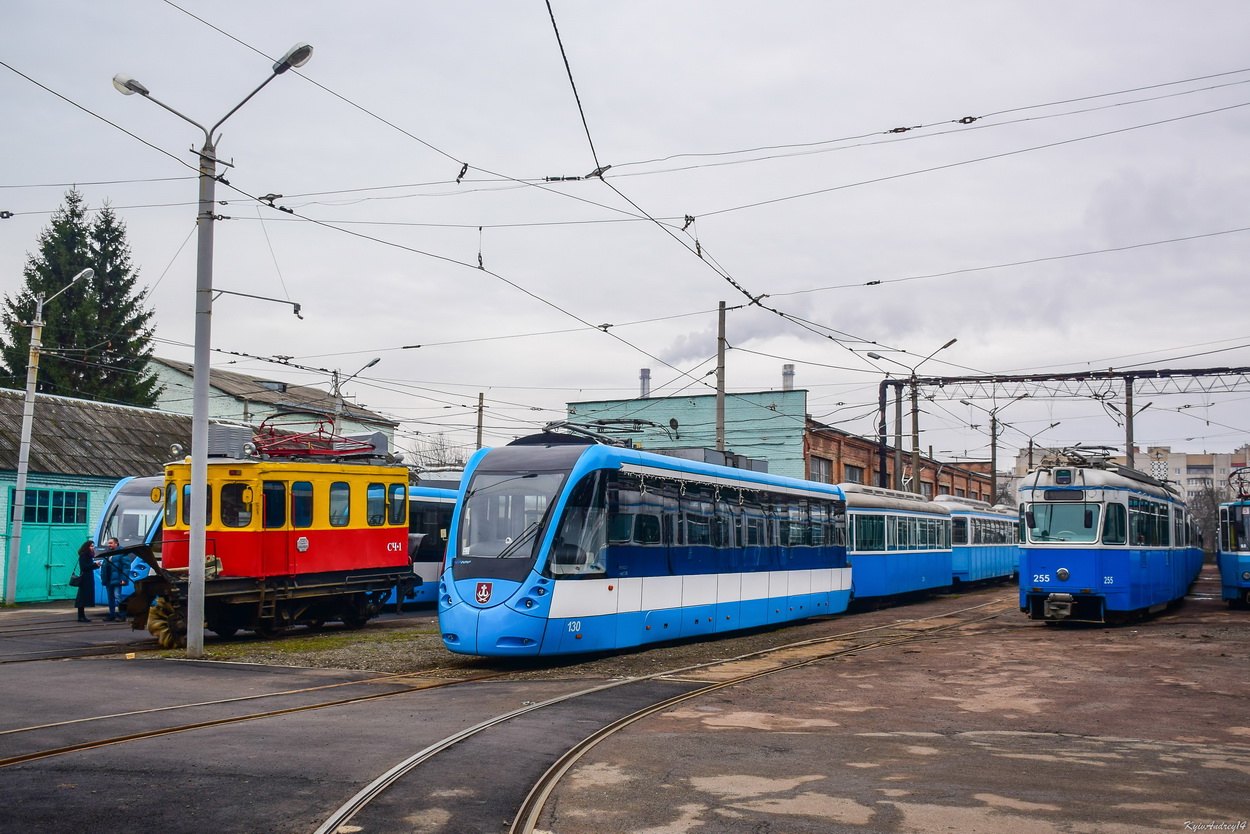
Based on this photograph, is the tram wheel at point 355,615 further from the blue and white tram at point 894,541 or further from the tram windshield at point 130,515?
the blue and white tram at point 894,541

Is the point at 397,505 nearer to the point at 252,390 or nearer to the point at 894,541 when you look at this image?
the point at 894,541

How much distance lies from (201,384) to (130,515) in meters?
9.49

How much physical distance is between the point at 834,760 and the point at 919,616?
18836 mm

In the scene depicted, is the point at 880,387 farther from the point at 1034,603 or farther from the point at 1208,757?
the point at 1208,757

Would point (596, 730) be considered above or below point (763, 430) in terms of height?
below

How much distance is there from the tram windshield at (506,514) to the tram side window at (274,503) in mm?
5612

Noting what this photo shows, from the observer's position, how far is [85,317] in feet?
151

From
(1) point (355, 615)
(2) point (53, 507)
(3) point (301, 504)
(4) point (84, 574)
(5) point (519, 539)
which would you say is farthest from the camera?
(2) point (53, 507)

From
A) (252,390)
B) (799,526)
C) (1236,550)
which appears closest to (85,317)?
(252,390)

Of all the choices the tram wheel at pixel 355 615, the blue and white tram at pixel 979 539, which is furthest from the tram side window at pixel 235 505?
the blue and white tram at pixel 979 539

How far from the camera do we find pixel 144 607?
1772 cm

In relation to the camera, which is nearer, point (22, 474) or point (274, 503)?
point (274, 503)

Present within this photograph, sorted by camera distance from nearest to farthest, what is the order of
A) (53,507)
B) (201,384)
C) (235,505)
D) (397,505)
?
1. (201,384)
2. (235,505)
3. (397,505)
4. (53,507)

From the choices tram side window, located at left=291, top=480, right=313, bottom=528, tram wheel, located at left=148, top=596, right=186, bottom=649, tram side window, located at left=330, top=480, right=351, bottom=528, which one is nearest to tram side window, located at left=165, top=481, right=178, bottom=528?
tram side window, located at left=291, top=480, right=313, bottom=528
